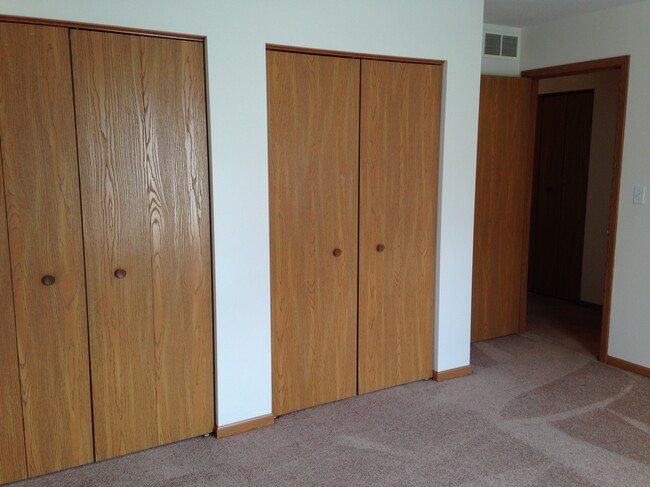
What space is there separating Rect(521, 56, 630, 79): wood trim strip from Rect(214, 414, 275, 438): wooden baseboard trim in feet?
10.4

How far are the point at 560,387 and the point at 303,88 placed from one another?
2.39 m

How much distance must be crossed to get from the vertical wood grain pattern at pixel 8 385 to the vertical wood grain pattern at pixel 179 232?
1.92ft

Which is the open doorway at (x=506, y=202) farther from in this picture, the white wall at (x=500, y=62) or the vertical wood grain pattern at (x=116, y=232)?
the vertical wood grain pattern at (x=116, y=232)

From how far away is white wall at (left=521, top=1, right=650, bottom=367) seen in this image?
3486mm

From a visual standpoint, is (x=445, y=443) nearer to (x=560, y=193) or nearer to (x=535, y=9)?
(x=535, y=9)

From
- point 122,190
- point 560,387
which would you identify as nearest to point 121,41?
point 122,190

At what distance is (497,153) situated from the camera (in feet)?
13.3

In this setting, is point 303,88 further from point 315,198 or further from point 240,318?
point 240,318

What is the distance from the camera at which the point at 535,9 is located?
3676 millimetres

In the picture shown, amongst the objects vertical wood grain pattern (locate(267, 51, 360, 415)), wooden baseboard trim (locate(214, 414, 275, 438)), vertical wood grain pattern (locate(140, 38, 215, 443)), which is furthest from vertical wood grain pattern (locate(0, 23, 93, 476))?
vertical wood grain pattern (locate(267, 51, 360, 415))

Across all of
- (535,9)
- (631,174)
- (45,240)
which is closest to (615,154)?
(631,174)

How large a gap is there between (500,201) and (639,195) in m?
0.93

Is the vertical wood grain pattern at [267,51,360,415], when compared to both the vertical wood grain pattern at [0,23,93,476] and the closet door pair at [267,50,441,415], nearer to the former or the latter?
the closet door pair at [267,50,441,415]

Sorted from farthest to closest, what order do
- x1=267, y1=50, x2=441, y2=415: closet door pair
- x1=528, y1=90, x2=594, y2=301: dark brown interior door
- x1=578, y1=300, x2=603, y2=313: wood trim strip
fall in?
1. x1=528, y1=90, x2=594, y2=301: dark brown interior door
2. x1=578, y1=300, x2=603, y2=313: wood trim strip
3. x1=267, y1=50, x2=441, y2=415: closet door pair
